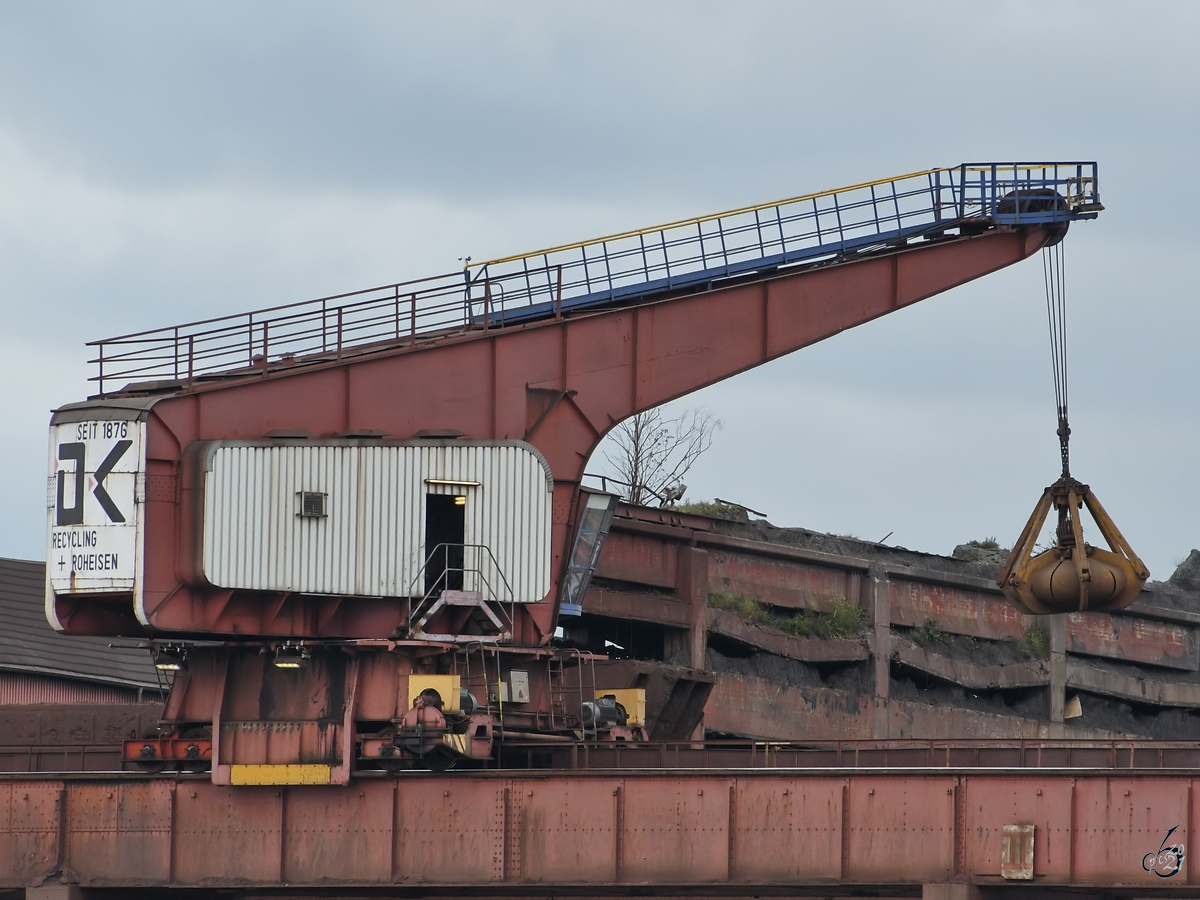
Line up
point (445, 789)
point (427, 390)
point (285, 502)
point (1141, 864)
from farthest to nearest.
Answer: point (427, 390) < point (285, 502) < point (445, 789) < point (1141, 864)

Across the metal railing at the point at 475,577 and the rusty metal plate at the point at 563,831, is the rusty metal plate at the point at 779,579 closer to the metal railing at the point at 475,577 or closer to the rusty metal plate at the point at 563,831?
the metal railing at the point at 475,577

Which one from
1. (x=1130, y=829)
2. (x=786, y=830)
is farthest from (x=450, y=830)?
(x=1130, y=829)

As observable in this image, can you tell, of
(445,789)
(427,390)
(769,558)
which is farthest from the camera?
(769,558)

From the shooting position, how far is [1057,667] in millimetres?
43906

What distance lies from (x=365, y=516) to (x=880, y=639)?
17.2 m

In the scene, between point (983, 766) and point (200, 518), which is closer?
point (983, 766)

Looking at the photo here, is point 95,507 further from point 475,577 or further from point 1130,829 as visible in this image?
point 1130,829

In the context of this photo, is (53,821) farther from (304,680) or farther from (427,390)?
(427,390)

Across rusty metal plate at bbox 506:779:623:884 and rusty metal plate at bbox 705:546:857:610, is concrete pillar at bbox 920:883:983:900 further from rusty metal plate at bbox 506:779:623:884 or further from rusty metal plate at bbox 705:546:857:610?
rusty metal plate at bbox 705:546:857:610

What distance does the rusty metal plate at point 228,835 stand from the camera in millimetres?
26281

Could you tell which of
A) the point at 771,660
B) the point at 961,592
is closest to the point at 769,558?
the point at 771,660

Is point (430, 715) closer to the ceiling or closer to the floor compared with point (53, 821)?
closer to the ceiling

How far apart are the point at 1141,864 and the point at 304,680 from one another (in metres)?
11.9

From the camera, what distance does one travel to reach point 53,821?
1069 inches
